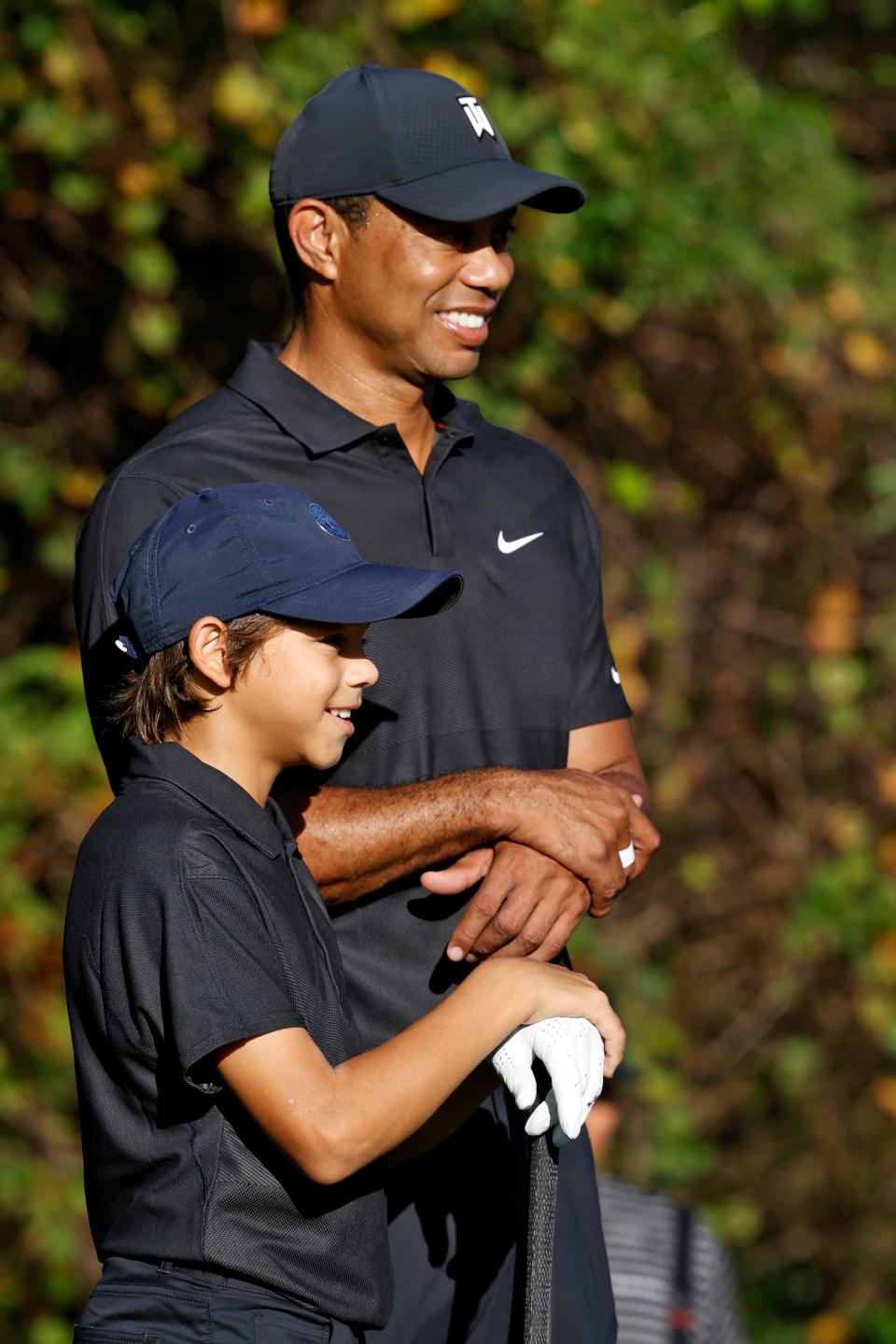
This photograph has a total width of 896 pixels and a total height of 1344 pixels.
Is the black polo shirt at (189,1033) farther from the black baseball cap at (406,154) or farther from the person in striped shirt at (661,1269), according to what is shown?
the person in striped shirt at (661,1269)

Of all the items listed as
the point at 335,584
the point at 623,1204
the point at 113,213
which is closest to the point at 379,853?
the point at 335,584

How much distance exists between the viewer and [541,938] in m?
2.36

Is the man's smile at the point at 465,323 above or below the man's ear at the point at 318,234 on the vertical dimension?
below

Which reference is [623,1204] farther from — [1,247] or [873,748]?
[1,247]

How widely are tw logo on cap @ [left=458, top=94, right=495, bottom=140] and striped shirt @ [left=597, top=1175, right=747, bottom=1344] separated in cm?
248

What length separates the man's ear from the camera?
8.77 feet

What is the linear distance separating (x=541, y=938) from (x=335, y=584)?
56cm

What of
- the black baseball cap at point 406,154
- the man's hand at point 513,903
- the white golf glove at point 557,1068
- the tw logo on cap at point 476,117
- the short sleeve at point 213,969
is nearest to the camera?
the short sleeve at point 213,969

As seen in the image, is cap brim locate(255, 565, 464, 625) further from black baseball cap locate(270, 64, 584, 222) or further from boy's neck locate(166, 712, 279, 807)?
black baseball cap locate(270, 64, 584, 222)

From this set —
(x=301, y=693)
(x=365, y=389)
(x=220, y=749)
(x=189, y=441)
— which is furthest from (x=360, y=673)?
Result: (x=365, y=389)

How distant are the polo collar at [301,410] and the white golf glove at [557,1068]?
916mm

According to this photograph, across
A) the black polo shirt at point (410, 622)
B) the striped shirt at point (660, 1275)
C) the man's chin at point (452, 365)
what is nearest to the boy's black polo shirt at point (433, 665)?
the black polo shirt at point (410, 622)

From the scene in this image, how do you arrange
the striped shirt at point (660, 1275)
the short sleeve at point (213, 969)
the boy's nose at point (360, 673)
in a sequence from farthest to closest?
the striped shirt at point (660, 1275) < the boy's nose at point (360, 673) < the short sleeve at point (213, 969)

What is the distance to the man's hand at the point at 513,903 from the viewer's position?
92.7 inches
